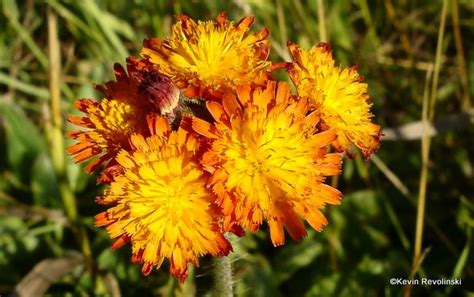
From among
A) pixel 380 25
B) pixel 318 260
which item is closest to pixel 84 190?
pixel 318 260

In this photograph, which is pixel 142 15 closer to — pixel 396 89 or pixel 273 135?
pixel 396 89

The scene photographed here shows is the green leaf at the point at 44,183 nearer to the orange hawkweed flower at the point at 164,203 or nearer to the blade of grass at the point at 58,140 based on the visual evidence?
the blade of grass at the point at 58,140

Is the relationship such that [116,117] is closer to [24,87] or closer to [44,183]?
[44,183]

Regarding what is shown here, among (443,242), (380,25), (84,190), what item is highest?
(380,25)

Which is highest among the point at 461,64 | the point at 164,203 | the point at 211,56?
the point at 461,64

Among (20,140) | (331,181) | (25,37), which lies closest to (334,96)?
(331,181)
